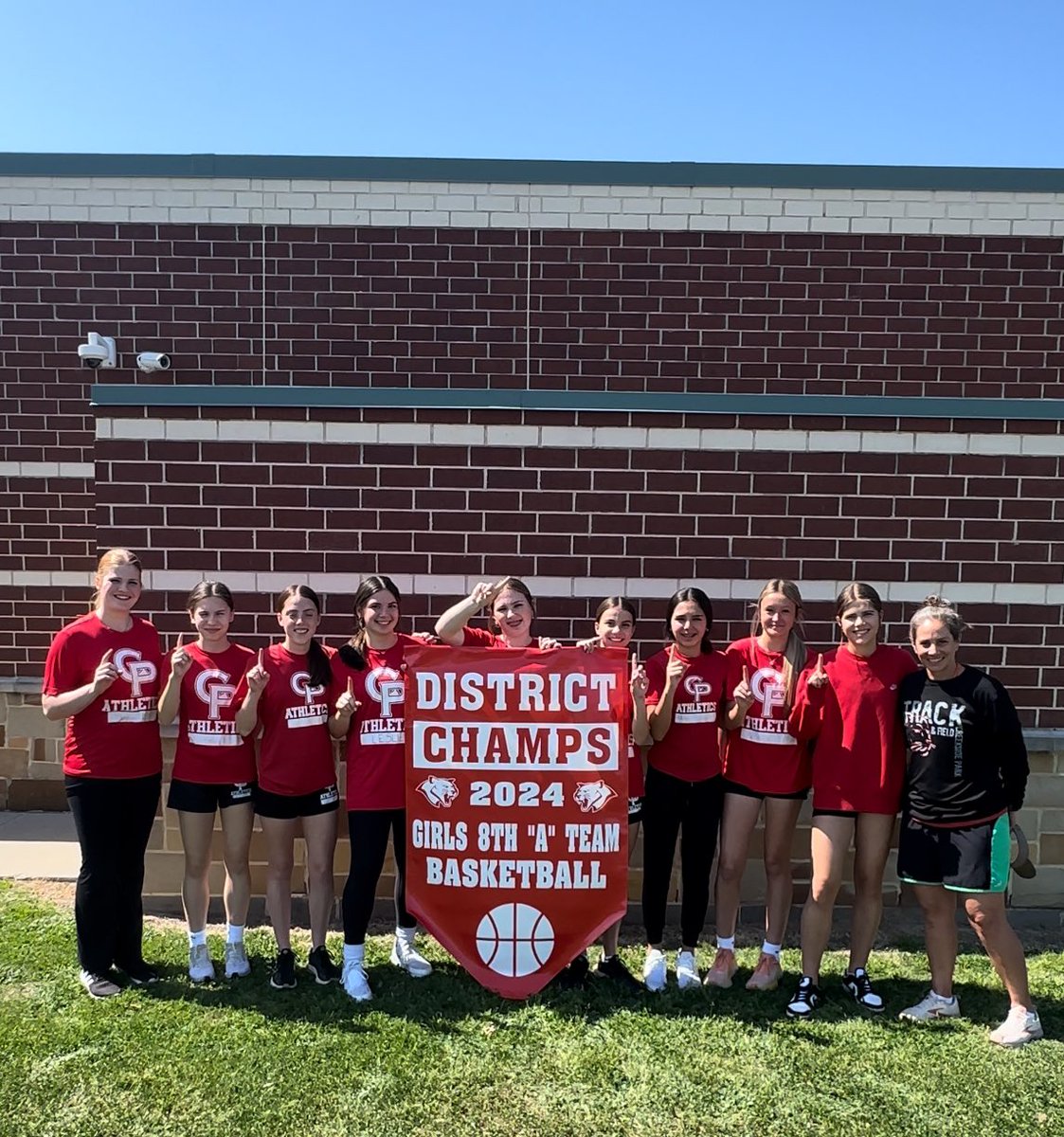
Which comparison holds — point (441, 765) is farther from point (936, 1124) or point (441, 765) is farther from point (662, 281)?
point (662, 281)

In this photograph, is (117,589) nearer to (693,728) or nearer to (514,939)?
(514,939)

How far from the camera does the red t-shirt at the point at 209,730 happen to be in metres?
4.04

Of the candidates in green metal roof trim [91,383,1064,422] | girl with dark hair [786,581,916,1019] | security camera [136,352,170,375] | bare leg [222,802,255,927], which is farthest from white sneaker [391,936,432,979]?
security camera [136,352,170,375]

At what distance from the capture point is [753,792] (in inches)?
162

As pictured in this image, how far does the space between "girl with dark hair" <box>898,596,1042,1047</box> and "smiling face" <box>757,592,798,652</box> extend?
23.0 inches

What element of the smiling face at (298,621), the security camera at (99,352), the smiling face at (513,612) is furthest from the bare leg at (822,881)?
the security camera at (99,352)

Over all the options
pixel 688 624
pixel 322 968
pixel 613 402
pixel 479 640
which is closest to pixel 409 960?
pixel 322 968

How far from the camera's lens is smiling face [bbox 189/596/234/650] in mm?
4055

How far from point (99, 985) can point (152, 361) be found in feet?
12.6

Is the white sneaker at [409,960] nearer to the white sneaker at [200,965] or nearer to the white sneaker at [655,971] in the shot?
the white sneaker at [200,965]

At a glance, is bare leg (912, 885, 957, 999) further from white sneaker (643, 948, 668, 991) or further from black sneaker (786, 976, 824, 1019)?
white sneaker (643, 948, 668, 991)

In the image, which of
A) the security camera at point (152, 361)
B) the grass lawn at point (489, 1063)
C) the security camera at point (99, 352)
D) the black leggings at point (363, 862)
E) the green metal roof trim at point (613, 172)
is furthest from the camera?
the security camera at point (99, 352)

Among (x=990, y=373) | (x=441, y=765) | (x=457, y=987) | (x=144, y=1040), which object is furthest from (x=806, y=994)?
(x=990, y=373)

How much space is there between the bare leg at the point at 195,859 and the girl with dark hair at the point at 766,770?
8.67 feet
